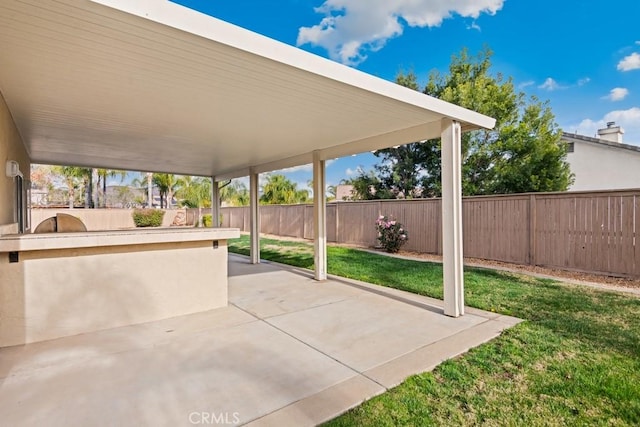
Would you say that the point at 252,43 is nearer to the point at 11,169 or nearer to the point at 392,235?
the point at 11,169

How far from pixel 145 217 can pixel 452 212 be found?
21559mm

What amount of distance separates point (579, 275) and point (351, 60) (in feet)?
42.4

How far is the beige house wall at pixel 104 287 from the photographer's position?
3.78 m

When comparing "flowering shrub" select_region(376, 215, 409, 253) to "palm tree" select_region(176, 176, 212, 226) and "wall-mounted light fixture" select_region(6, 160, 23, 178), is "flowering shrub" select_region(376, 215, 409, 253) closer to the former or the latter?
"wall-mounted light fixture" select_region(6, 160, 23, 178)

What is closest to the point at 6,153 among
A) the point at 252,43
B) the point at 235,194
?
the point at 252,43

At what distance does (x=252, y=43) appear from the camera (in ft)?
8.84

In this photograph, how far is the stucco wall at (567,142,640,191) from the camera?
13.5 m

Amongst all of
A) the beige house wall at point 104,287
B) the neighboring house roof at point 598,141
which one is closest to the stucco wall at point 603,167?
the neighboring house roof at point 598,141

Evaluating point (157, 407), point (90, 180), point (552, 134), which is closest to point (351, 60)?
point (552, 134)

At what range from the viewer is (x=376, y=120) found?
4719 millimetres

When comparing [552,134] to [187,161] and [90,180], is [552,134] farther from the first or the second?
[90,180]

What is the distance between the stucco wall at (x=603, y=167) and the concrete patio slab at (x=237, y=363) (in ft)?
45.8

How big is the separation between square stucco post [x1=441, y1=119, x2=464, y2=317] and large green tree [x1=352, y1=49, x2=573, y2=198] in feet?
29.0

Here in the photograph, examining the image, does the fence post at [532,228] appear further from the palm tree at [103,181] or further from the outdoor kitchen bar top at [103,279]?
the palm tree at [103,181]
